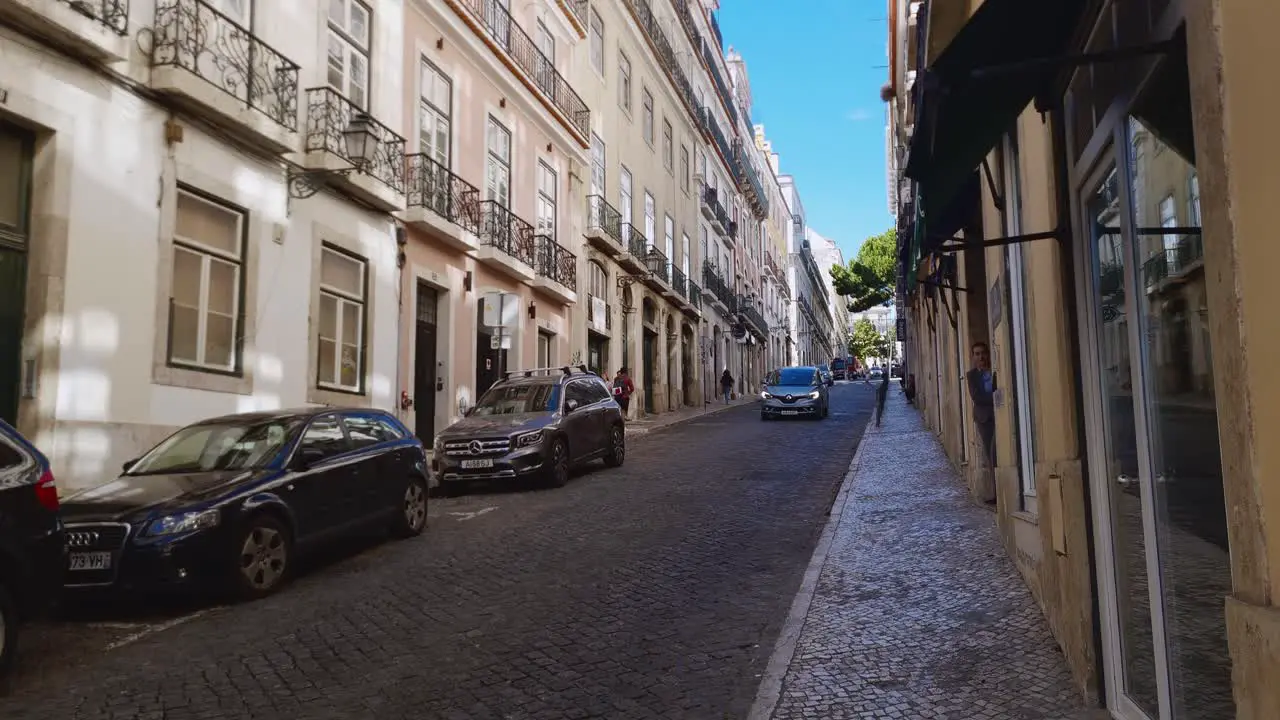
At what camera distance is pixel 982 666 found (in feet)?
15.4

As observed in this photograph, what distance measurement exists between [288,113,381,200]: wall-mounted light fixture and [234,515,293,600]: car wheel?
26.9 ft

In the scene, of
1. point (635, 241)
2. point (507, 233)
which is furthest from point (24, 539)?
point (635, 241)

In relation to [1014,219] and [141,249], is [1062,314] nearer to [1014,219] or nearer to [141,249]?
[1014,219]

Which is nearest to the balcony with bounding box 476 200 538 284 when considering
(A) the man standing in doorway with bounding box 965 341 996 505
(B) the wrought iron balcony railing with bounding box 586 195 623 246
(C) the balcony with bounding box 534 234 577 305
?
(C) the balcony with bounding box 534 234 577 305

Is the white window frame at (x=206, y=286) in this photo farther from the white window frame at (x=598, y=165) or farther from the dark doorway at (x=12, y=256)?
the white window frame at (x=598, y=165)

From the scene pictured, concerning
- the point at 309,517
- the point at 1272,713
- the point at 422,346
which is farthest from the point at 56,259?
the point at 1272,713

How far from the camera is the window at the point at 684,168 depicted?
38.7 meters

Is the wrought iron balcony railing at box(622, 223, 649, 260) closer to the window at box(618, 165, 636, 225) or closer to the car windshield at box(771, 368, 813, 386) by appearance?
the window at box(618, 165, 636, 225)

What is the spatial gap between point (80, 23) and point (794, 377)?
20.1 meters

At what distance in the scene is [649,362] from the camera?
108 ft

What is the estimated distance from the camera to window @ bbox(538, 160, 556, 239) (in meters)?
23.4

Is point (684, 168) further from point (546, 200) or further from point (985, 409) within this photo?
point (985, 409)

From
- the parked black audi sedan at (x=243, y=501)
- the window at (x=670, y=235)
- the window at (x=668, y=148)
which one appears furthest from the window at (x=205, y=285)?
the window at (x=668, y=148)

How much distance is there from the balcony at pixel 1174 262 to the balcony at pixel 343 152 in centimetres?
1300
